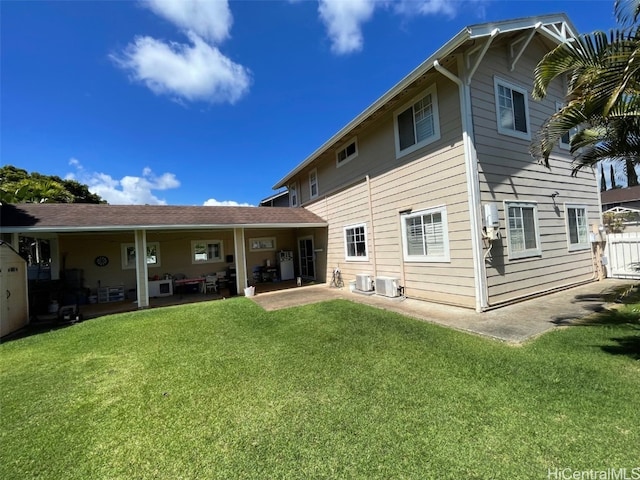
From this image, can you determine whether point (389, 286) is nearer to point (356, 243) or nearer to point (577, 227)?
point (356, 243)

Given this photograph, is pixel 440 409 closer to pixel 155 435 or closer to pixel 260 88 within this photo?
pixel 155 435

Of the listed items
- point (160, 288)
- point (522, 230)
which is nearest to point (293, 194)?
point (160, 288)

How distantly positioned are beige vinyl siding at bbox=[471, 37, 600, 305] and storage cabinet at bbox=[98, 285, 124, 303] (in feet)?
43.3

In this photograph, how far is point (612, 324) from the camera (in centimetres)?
470

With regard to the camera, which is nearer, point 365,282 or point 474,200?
point 474,200

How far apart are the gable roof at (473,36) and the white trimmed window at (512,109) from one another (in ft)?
3.72

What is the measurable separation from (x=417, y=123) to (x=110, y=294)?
13.0m

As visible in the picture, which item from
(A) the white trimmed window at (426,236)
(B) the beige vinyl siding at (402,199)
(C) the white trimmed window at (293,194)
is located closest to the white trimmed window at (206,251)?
(C) the white trimmed window at (293,194)

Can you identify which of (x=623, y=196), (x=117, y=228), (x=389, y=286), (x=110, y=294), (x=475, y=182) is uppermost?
(x=623, y=196)

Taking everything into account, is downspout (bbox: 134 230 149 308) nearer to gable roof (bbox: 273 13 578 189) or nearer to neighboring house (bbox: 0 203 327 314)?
neighboring house (bbox: 0 203 327 314)

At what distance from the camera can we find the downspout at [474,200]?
5918mm

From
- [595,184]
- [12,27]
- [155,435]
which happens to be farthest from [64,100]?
[595,184]

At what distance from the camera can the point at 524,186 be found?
695 cm

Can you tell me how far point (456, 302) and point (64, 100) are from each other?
1311 cm
